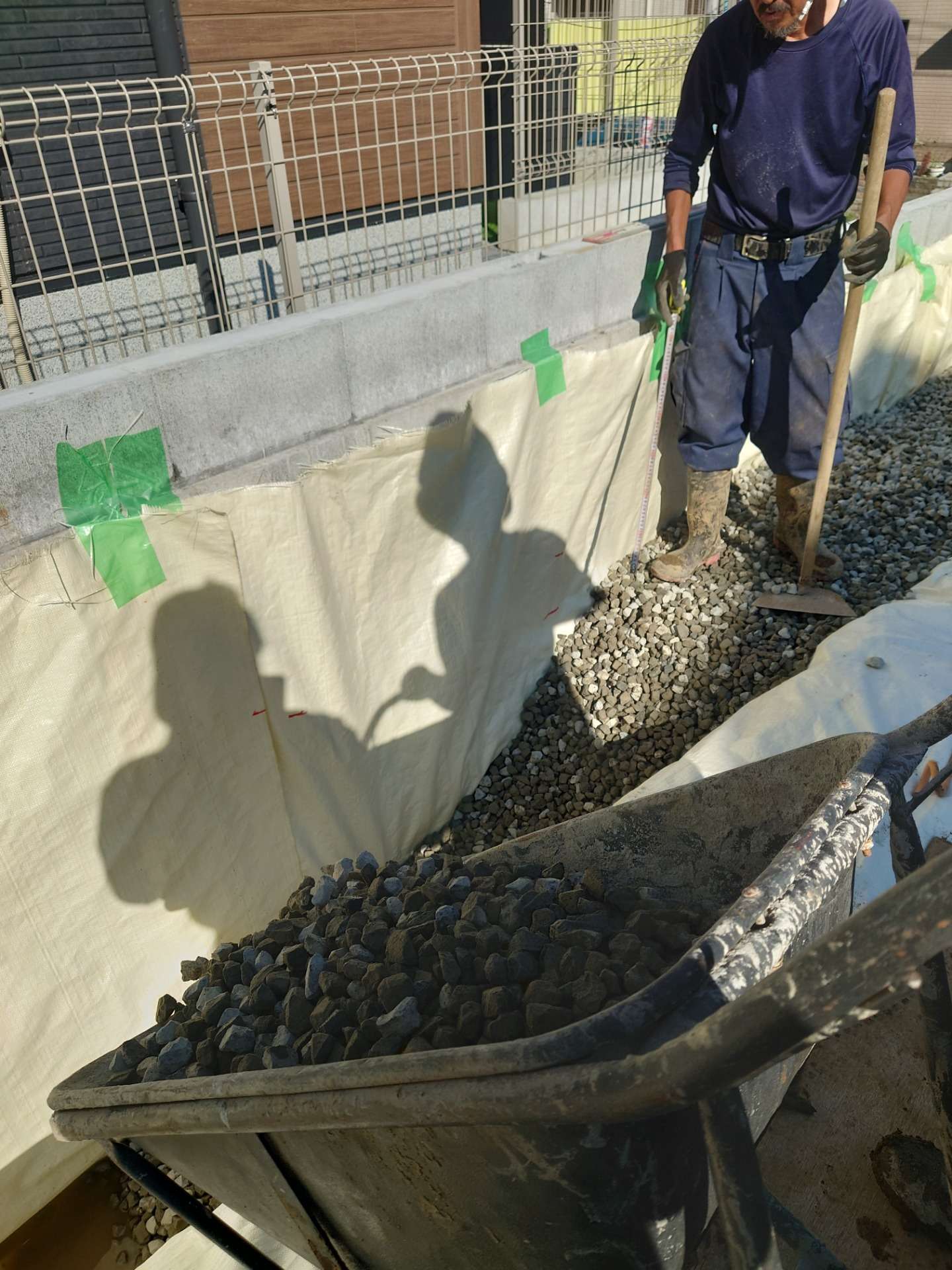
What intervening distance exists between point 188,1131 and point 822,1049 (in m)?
1.23

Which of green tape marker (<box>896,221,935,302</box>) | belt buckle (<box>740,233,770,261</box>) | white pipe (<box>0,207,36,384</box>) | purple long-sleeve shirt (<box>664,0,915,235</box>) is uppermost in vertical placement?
purple long-sleeve shirt (<box>664,0,915,235</box>)

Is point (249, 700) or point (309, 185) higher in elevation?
point (309, 185)

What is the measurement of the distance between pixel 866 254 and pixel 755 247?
480 mm

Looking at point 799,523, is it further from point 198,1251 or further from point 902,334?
point 198,1251

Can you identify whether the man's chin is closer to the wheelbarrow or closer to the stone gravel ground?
the stone gravel ground

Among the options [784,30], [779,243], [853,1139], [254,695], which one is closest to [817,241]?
[779,243]

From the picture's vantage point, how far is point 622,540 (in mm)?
4574

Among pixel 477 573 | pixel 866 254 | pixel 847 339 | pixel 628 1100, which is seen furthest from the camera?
pixel 847 339

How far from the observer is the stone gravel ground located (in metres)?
3.76

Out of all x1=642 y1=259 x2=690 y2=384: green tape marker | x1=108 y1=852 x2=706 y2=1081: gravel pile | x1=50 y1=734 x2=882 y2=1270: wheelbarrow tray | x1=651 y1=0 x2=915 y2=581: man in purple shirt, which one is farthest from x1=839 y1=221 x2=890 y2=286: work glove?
x1=108 y1=852 x2=706 y2=1081: gravel pile

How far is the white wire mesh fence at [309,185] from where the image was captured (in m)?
3.28

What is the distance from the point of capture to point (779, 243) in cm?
375

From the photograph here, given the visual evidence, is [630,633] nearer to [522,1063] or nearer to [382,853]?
[382,853]

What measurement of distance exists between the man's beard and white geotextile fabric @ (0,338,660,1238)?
1264 mm
